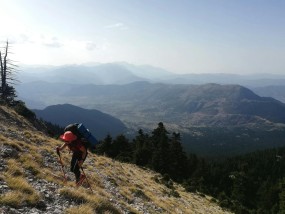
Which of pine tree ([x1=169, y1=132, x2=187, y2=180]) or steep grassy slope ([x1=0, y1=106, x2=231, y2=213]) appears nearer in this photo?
steep grassy slope ([x1=0, y1=106, x2=231, y2=213])

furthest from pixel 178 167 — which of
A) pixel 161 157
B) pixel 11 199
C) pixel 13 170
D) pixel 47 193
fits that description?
pixel 11 199

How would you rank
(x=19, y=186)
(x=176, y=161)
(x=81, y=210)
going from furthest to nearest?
1. (x=176, y=161)
2. (x=19, y=186)
3. (x=81, y=210)

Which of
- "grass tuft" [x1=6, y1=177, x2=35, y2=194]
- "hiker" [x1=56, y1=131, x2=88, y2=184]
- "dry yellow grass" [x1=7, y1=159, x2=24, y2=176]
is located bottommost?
"dry yellow grass" [x1=7, y1=159, x2=24, y2=176]

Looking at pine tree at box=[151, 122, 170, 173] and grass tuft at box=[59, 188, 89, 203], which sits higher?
grass tuft at box=[59, 188, 89, 203]

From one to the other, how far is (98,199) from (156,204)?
9.06 metres

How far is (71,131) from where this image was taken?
16.2 meters

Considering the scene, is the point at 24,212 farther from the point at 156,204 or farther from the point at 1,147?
the point at 156,204

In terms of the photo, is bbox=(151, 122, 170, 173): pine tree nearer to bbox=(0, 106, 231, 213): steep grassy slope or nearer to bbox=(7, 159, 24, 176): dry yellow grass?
bbox=(0, 106, 231, 213): steep grassy slope

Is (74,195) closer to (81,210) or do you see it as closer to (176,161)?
(81,210)

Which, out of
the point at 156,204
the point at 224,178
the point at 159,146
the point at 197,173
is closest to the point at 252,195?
the point at 224,178

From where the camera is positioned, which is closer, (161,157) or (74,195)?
(74,195)

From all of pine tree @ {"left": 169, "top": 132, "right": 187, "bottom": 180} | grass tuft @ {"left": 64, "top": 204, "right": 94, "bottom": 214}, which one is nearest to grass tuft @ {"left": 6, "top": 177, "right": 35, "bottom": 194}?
grass tuft @ {"left": 64, "top": 204, "right": 94, "bottom": 214}

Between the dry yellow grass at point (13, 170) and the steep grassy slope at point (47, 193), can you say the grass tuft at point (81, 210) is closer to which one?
the steep grassy slope at point (47, 193)

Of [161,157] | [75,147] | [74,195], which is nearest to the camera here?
[74,195]
